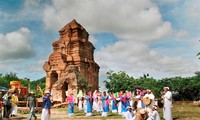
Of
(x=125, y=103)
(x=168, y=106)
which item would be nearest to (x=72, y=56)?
(x=125, y=103)

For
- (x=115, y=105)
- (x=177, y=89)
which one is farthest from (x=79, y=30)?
(x=115, y=105)

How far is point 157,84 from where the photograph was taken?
45688 mm

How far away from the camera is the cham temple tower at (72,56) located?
3809cm

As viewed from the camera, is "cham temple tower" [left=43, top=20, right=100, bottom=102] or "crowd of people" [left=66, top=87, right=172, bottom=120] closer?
"crowd of people" [left=66, top=87, right=172, bottom=120]

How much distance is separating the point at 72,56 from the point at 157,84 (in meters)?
15.6

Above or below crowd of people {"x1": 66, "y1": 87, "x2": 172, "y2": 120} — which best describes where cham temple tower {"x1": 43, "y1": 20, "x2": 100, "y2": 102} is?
above

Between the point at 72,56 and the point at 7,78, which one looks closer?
the point at 72,56

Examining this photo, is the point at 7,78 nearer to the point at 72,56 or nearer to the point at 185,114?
the point at 72,56

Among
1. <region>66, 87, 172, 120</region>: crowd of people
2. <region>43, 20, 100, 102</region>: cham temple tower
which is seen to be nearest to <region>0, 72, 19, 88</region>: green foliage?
<region>43, 20, 100, 102</region>: cham temple tower

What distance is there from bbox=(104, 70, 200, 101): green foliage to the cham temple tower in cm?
410

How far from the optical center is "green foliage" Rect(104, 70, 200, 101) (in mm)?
43750

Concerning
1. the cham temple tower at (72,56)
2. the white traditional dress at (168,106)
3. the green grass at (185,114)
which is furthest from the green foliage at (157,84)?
the white traditional dress at (168,106)

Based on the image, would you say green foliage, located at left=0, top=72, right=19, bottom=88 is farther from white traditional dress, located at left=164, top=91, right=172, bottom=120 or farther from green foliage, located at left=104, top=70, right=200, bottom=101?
white traditional dress, located at left=164, top=91, right=172, bottom=120

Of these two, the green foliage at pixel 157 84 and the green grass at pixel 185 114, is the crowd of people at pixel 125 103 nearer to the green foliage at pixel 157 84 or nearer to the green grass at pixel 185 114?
the green grass at pixel 185 114
